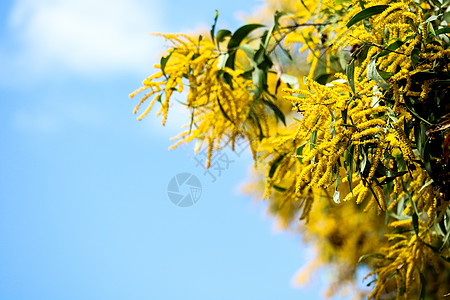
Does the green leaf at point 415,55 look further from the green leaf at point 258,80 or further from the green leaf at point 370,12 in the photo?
the green leaf at point 258,80

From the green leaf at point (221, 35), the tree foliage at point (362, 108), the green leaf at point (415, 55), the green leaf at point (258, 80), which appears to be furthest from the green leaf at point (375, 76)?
the green leaf at point (221, 35)

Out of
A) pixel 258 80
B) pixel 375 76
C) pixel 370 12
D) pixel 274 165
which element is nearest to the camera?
pixel 375 76

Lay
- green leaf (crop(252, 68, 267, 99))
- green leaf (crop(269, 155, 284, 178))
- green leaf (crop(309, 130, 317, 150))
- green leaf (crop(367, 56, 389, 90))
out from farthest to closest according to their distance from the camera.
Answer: green leaf (crop(269, 155, 284, 178)) < green leaf (crop(252, 68, 267, 99)) < green leaf (crop(309, 130, 317, 150)) < green leaf (crop(367, 56, 389, 90))

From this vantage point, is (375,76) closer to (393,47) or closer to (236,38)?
(393,47)

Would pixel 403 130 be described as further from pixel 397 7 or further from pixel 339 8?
pixel 339 8

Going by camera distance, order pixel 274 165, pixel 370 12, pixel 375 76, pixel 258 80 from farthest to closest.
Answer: pixel 274 165 → pixel 258 80 → pixel 370 12 → pixel 375 76

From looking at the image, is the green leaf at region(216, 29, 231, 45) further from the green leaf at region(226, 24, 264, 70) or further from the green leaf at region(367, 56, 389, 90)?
the green leaf at region(367, 56, 389, 90)

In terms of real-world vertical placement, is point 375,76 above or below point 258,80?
below

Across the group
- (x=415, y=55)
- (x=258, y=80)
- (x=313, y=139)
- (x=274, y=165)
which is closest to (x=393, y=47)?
(x=415, y=55)

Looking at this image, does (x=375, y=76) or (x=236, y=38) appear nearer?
(x=375, y=76)

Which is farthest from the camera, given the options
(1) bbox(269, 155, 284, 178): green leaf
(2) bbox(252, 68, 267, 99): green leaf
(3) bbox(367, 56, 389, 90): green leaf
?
(1) bbox(269, 155, 284, 178): green leaf

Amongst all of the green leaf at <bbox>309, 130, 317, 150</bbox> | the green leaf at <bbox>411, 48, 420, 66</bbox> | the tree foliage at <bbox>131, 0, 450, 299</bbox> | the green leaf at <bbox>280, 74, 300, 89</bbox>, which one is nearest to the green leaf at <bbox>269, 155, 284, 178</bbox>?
the tree foliage at <bbox>131, 0, 450, 299</bbox>

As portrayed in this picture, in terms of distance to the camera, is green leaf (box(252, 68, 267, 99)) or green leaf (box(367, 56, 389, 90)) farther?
green leaf (box(252, 68, 267, 99))

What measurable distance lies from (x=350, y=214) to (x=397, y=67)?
4.39 meters
